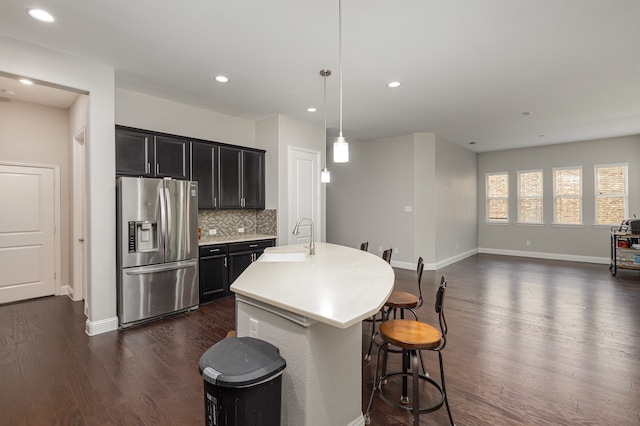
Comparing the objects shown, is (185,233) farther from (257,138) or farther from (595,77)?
(595,77)

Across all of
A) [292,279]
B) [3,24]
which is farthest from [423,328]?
[3,24]

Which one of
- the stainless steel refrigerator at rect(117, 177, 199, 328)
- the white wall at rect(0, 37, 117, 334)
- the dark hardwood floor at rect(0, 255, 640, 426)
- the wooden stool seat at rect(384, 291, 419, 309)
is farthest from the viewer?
the stainless steel refrigerator at rect(117, 177, 199, 328)

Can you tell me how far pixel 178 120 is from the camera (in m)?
4.65

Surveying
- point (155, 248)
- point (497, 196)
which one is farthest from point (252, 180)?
point (497, 196)

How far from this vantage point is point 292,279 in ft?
6.92

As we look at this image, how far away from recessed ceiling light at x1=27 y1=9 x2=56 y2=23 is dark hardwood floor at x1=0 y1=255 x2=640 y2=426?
2922 millimetres

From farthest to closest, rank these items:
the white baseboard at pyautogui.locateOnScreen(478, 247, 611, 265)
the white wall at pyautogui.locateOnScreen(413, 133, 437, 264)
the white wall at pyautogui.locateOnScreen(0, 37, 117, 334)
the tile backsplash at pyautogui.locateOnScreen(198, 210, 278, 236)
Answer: the white baseboard at pyautogui.locateOnScreen(478, 247, 611, 265) < the white wall at pyautogui.locateOnScreen(413, 133, 437, 264) < the tile backsplash at pyautogui.locateOnScreen(198, 210, 278, 236) < the white wall at pyautogui.locateOnScreen(0, 37, 117, 334)

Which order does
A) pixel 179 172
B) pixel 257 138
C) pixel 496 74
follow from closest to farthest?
pixel 496 74 < pixel 179 172 < pixel 257 138

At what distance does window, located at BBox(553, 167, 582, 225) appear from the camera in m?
7.59

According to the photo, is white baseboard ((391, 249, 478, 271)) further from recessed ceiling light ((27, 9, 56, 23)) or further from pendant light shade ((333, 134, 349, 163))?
recessed ceiling light ((27, 9, 56, 23))

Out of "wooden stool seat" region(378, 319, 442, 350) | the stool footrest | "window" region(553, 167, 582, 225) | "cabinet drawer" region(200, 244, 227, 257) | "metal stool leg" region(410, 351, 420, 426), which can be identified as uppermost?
"window" region(553, 167, 582, 225)

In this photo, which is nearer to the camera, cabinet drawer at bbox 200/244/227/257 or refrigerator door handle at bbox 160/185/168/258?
refrigerator door handle at bbox 160/185/168/258

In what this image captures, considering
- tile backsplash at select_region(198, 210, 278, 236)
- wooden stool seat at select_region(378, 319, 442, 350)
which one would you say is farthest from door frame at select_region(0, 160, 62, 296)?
wooden stool seat at select_region(378, 319, 442, 350)

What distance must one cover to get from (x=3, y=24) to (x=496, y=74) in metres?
4.87
